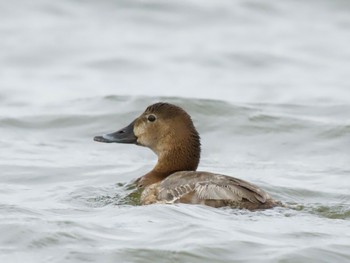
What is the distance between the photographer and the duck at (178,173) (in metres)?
9.34

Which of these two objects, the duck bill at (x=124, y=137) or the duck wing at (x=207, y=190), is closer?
the duck wing at (x=207, y=190)

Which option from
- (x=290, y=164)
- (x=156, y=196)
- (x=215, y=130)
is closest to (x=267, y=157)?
(x=290, y=164)

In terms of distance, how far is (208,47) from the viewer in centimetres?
1848

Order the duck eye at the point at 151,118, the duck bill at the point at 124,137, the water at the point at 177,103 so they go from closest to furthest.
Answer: the water at the point at 177,103 < the duck eye at the point at 151,118 < the duck bill at the point at 124,137

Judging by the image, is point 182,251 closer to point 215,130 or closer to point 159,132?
point 159,132

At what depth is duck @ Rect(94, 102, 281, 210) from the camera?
9.34 meters

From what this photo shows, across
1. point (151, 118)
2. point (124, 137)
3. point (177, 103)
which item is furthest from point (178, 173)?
point (177, 103)

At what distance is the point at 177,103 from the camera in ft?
50.0

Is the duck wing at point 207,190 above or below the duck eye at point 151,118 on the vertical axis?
below

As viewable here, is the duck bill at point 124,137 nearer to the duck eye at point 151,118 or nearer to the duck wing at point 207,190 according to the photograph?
the duck eye at point 151,118

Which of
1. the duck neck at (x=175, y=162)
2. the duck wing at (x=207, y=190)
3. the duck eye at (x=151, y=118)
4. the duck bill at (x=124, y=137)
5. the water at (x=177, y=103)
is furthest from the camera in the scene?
the duck bill at (x=124, y=137)

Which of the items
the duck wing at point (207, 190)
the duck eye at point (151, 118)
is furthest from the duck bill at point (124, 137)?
the duck wing at point (207, 190)

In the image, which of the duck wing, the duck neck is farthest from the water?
the duck neck

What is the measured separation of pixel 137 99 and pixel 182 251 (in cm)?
721
